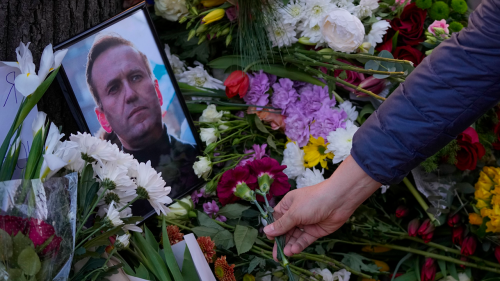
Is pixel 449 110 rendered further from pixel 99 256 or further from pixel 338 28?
pixel 99 256

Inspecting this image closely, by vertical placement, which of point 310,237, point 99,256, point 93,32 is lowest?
point 310,237

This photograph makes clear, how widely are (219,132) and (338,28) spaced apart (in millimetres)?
394

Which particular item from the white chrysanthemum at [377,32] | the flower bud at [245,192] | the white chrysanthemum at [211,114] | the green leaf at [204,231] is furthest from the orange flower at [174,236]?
the white chrysanthemum at [377,32]

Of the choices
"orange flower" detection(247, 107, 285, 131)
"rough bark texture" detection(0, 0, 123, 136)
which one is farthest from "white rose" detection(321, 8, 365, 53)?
"rough bark texture" detection(0, 0, 123, 136)

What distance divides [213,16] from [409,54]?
523mm

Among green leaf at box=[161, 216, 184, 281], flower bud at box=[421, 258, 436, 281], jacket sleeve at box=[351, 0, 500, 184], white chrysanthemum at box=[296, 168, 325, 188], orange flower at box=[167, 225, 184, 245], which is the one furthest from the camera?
flower bud at box=[421, 258, 436, 281]

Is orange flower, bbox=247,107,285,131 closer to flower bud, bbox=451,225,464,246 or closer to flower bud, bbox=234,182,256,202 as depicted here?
flower bud, bbox=234,182,256,202

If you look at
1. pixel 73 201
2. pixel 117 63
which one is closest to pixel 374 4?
pixel 117 63

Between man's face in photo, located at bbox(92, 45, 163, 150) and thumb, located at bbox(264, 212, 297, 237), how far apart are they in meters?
0.36

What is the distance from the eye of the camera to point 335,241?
1.05m

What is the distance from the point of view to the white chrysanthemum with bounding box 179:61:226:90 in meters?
1.10

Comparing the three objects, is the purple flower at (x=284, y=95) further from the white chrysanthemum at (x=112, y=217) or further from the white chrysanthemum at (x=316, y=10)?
the white chrysanthemum at (x=112, y=217)

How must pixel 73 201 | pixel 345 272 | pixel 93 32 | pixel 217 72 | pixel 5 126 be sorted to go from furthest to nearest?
pixel 217 72, pixel 345 272, pixel 93 32, pixel 5 126, pixel 73 201

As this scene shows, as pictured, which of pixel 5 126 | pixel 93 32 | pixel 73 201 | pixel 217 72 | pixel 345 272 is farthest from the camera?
pixel 217 72
